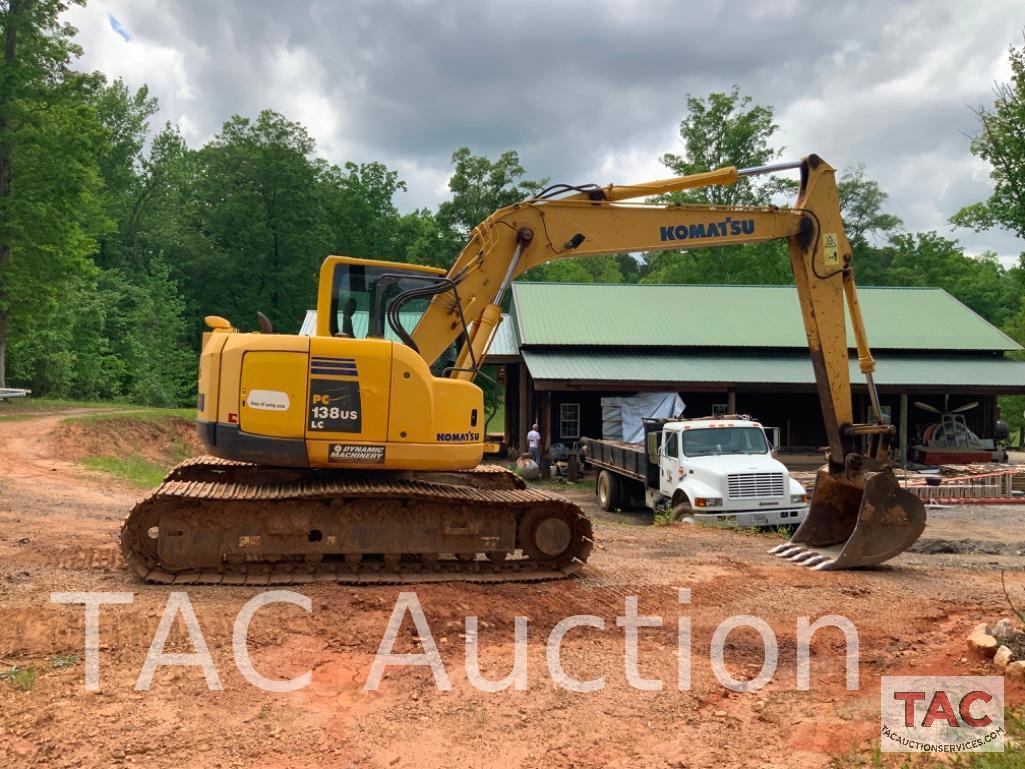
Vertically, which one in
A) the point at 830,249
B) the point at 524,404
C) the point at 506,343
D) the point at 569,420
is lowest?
the point at 569,420

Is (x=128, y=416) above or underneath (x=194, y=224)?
underneath

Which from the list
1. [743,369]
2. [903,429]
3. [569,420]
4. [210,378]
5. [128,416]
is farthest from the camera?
[569,420]

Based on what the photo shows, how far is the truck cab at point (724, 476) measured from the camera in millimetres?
13234

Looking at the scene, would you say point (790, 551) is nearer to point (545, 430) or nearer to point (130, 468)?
point (130, 468)

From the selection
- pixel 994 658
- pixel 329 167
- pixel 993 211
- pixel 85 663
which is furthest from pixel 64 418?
pixel 329 167

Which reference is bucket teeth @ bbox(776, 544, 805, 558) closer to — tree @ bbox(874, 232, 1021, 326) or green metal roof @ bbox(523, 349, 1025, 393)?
green metal roof @ bbox(523, 349, 1025, 393)

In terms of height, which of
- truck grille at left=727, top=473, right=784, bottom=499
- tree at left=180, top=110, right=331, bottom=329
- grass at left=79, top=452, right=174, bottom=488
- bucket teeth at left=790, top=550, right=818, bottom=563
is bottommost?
bucket teeth at left=790, top=550, right=818, bottom=563

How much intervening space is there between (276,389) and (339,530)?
1500mm

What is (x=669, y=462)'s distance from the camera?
1498 centimetres

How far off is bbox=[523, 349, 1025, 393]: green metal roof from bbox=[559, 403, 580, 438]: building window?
6.19ft

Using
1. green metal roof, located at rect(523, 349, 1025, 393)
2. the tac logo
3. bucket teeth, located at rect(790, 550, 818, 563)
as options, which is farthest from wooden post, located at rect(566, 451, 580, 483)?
the tac logo

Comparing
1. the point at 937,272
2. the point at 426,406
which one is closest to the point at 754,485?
the point at 426,406

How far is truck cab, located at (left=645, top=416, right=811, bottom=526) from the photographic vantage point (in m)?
13.2

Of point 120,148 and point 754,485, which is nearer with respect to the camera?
point 754,485
